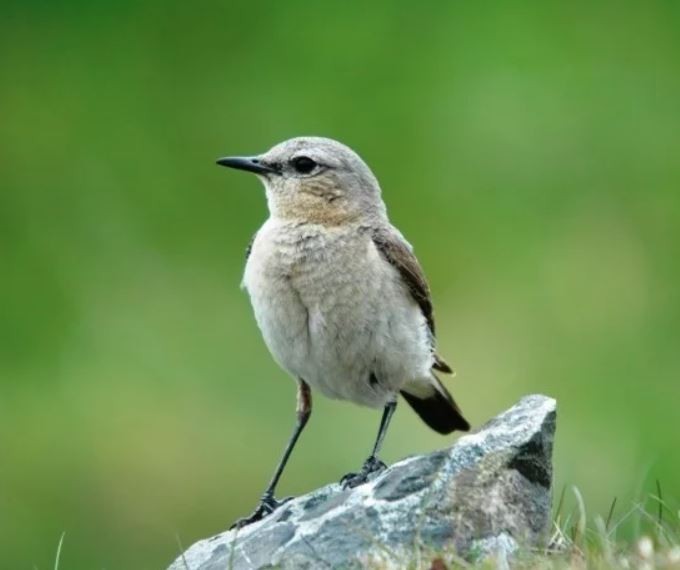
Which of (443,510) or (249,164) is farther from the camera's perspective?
(249,164)

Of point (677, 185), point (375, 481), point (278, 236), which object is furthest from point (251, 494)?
point (375, 481)

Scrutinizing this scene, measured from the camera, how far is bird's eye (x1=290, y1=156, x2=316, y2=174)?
36.4 ft

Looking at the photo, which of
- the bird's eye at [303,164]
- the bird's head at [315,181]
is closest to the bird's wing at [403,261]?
the bird's head at [315,181]

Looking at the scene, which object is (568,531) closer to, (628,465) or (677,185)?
(628,465)

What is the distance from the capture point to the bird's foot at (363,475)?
10.1 meters

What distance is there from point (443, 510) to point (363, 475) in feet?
5.49

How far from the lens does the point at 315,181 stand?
→ 11008 mm

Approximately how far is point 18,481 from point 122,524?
1448mm

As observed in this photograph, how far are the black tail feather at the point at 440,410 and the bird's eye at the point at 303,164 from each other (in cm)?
159

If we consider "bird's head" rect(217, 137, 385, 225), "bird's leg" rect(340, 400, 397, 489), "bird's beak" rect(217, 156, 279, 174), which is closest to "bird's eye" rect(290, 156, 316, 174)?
"bird's head" rect(217, 137, 385, 225)

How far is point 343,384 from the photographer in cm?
1067

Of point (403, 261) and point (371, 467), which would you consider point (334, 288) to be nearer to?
point (403, 261)

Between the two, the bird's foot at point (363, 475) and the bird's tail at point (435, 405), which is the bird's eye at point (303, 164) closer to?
the bird's tail at point (435, 405)

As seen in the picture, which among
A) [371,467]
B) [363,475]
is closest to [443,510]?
[363,475]
